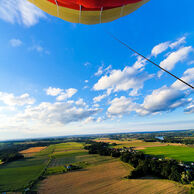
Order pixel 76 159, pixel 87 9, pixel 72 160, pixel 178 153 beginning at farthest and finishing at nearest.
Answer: pixel 178 153
pixel 76 159
pixel 72 160
pixel 87 9

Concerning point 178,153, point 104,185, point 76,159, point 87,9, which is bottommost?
point 178,153

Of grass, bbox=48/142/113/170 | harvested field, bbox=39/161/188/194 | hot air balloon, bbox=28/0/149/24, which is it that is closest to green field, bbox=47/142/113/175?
grass, bbox=48/142/113/170

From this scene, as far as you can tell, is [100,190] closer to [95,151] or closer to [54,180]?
[54,180]

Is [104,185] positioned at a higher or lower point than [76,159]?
higher

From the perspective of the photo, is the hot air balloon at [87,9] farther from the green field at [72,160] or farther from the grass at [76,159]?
the grass at [76,159]

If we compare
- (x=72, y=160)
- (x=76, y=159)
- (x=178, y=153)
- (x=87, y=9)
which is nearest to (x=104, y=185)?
(x=72, y=160)

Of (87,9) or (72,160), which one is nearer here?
(87,9)

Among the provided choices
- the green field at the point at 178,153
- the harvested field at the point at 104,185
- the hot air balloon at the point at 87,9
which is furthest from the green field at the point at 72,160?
the hot air balloon at the point at 87,9

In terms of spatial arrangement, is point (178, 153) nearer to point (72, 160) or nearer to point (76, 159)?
point (76, 159)

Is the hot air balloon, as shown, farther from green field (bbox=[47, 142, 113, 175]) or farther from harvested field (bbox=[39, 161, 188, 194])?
green field (bbox=[47, 142, 113, 175])
